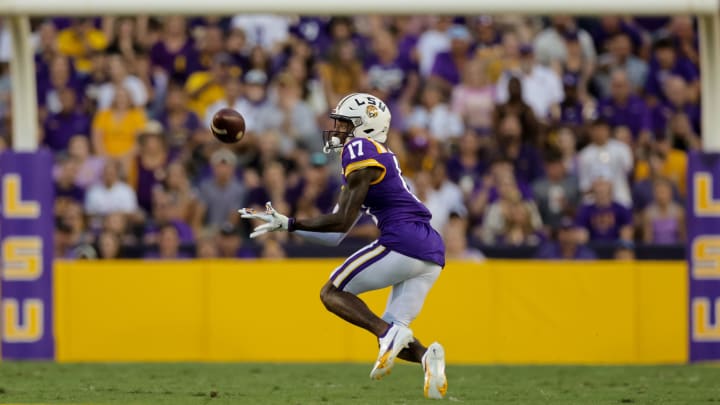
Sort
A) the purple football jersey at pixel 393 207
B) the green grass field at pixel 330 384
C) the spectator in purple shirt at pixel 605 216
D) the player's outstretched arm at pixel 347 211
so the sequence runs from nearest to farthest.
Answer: the player's outstretched arm at pixel 347 211 < the purple football jersey at pixel 393 207 < the green grass field at pixel 330 384 < the spectator in purple shirt at pixel 605 216

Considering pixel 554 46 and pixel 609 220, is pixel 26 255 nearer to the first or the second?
pixel 609 220

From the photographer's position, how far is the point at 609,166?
13820mm

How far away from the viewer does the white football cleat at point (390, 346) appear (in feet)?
25.9

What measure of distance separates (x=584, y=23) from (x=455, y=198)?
130 inches

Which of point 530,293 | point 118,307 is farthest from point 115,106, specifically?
point 530,293

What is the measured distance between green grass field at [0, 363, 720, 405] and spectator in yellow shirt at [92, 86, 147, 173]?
382cm

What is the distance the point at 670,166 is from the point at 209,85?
515 cm

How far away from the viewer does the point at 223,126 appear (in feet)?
28.5

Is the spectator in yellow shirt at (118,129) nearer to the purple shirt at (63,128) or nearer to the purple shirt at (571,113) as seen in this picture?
the purple shirt at (63,128)

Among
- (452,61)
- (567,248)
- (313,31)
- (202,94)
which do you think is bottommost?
(567,248)

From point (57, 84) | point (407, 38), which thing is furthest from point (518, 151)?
point (57, 84)

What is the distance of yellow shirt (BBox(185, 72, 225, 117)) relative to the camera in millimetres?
15000

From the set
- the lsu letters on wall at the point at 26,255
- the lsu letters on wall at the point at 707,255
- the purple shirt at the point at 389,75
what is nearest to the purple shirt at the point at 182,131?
the purple shirt at the point at 389,75

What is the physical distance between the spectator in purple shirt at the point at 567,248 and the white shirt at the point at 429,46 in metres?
3.51
